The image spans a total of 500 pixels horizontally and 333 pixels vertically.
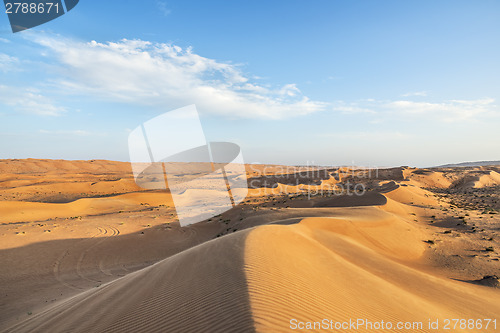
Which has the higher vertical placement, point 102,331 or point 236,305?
point 236,305

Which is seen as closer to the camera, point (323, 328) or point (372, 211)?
point (323, 328)

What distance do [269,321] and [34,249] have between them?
1582 centimetres

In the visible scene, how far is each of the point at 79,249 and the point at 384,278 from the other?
49.3 feet

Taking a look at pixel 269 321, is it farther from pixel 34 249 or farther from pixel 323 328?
pixel 34 249

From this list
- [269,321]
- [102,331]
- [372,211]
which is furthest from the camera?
[372,211]

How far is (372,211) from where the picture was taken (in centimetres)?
1750

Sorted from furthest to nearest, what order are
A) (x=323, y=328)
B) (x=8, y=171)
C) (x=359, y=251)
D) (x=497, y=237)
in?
(x=8, y=171), (x=497, y=237), (x=359, y=251), (x=323, y=328)

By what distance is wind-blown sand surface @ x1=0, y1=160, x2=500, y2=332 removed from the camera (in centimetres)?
422

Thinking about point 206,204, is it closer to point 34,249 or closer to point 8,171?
point 34,249

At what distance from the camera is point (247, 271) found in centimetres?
507

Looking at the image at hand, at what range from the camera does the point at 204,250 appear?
25.0 feet

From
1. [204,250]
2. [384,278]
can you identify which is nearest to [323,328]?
[204,250]

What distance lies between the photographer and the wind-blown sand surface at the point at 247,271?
4.22 metres

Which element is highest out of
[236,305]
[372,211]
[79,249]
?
[236,305]
